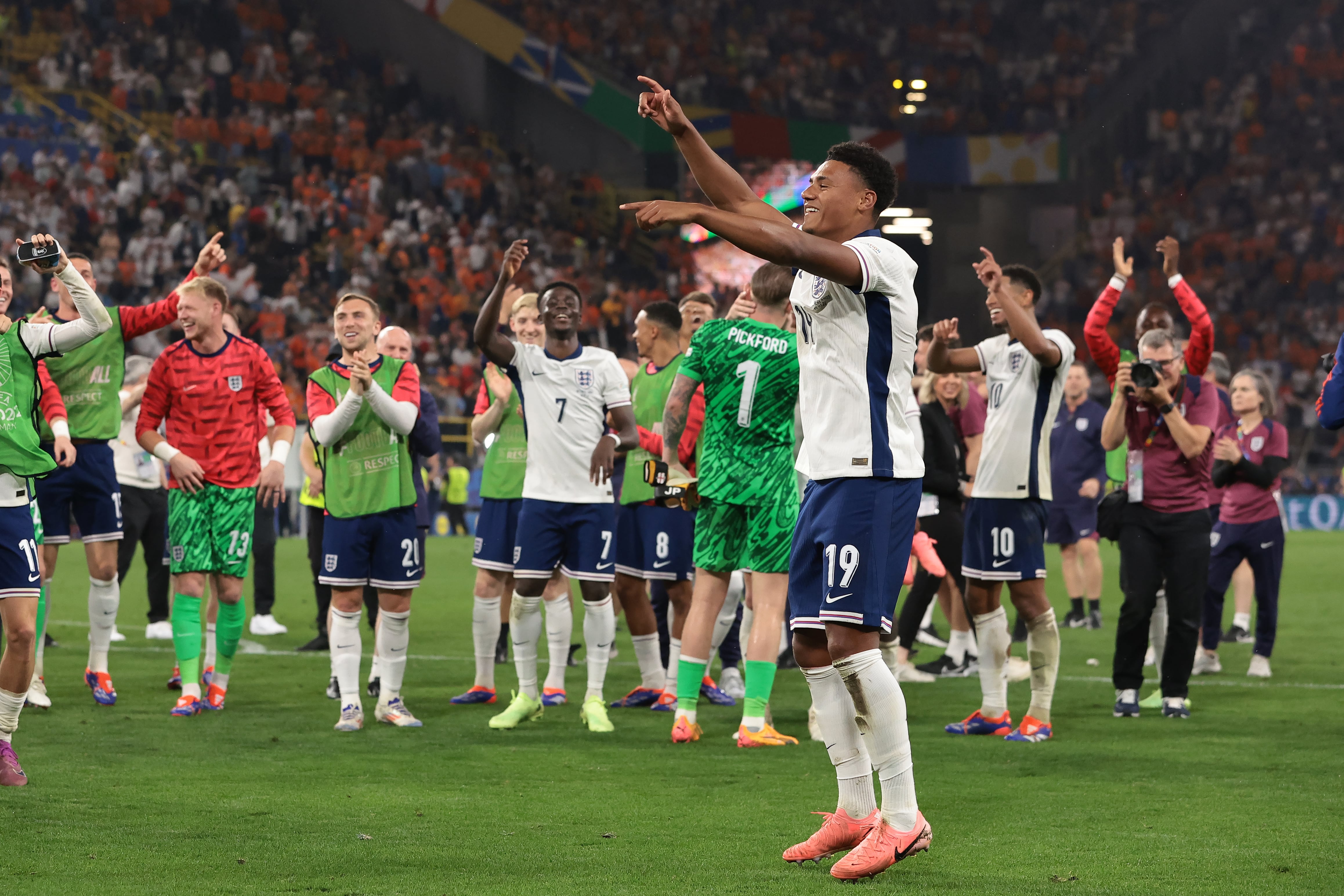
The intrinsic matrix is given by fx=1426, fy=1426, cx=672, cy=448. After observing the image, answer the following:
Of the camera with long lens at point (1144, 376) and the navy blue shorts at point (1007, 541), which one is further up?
the camera with long lens at point (1144, 376)

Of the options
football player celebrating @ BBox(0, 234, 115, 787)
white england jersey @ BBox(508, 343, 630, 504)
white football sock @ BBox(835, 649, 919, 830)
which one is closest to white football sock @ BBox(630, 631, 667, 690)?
white england jersey @ BBox(508, 343, 630, 504)

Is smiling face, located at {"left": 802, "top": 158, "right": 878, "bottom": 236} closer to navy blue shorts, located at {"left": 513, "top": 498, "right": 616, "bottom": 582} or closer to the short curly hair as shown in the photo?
the short curly hair

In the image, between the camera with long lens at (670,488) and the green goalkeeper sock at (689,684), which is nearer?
the camera with long lens at (670,488)

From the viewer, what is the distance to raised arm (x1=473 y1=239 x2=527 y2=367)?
6.90m

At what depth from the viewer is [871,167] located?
189 inches

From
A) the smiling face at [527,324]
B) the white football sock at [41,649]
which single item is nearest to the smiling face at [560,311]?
the smiling face at [527,324]

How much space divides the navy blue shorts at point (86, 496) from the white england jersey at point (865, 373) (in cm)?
554

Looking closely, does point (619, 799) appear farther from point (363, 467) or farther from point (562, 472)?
point (363, 467)

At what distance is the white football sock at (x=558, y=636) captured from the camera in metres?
8.59

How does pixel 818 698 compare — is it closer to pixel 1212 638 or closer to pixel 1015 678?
pixel 1015 678

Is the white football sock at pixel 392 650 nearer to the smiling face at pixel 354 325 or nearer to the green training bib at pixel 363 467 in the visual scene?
the green training bib at pixel 363 467

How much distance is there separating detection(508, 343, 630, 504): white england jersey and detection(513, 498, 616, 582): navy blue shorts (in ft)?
0.19

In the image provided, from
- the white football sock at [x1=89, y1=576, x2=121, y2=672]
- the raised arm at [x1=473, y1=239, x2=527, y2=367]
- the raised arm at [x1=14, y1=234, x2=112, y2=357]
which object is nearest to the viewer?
the raised arm at [x1=14, y1=234, x2=112, y2=357]

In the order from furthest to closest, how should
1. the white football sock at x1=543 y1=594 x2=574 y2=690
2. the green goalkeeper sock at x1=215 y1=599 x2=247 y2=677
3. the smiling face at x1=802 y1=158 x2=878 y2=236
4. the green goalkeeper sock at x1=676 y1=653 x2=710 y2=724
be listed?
the white football sock at x1=543 y1=594 x2=574 y2=690 < the green goalkeeper sock at x1=215 y1=599 x2=247 y2=677 < the green goalkeeper sock at x1=676 y1=653 x2=710 y2=724 < the smiling face at x1=802 y1=158 x2=878 y2=236
